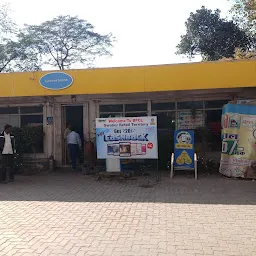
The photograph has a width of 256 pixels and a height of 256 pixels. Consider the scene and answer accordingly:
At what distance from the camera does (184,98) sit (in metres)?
11.1

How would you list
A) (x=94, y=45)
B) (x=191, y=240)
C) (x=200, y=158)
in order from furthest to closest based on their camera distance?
(x=94, y=45), (x=200, y=158), (x=191, y=240)

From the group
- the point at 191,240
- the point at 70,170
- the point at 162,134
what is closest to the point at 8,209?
the point at 191,240

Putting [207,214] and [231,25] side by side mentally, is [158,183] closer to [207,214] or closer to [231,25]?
[207,214]

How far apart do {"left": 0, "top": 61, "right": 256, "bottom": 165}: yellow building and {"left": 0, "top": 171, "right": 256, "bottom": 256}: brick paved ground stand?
2.77 metres

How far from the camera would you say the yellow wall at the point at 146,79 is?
30.5ft

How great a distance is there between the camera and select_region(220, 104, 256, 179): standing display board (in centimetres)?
912

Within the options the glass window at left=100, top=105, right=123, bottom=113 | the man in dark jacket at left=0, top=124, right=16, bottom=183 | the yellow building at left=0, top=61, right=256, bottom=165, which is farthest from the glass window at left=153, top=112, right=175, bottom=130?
the man in dark jacket at left=0, top=124, right=16, bottom=183

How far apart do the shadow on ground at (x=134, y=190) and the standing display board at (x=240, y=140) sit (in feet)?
1.30

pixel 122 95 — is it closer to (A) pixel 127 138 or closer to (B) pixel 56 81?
(A) pixel 127 138

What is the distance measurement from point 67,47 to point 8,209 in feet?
98.4

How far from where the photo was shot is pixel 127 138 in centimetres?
966

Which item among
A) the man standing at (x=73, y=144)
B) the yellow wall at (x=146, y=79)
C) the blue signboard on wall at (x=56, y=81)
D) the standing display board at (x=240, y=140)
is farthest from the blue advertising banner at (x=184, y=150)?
the blue signboard on wall at (x=56, y=81)

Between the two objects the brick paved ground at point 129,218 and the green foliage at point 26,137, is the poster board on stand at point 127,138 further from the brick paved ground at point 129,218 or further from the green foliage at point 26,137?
the green foliage at point 26,137

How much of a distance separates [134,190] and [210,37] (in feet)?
85.5
